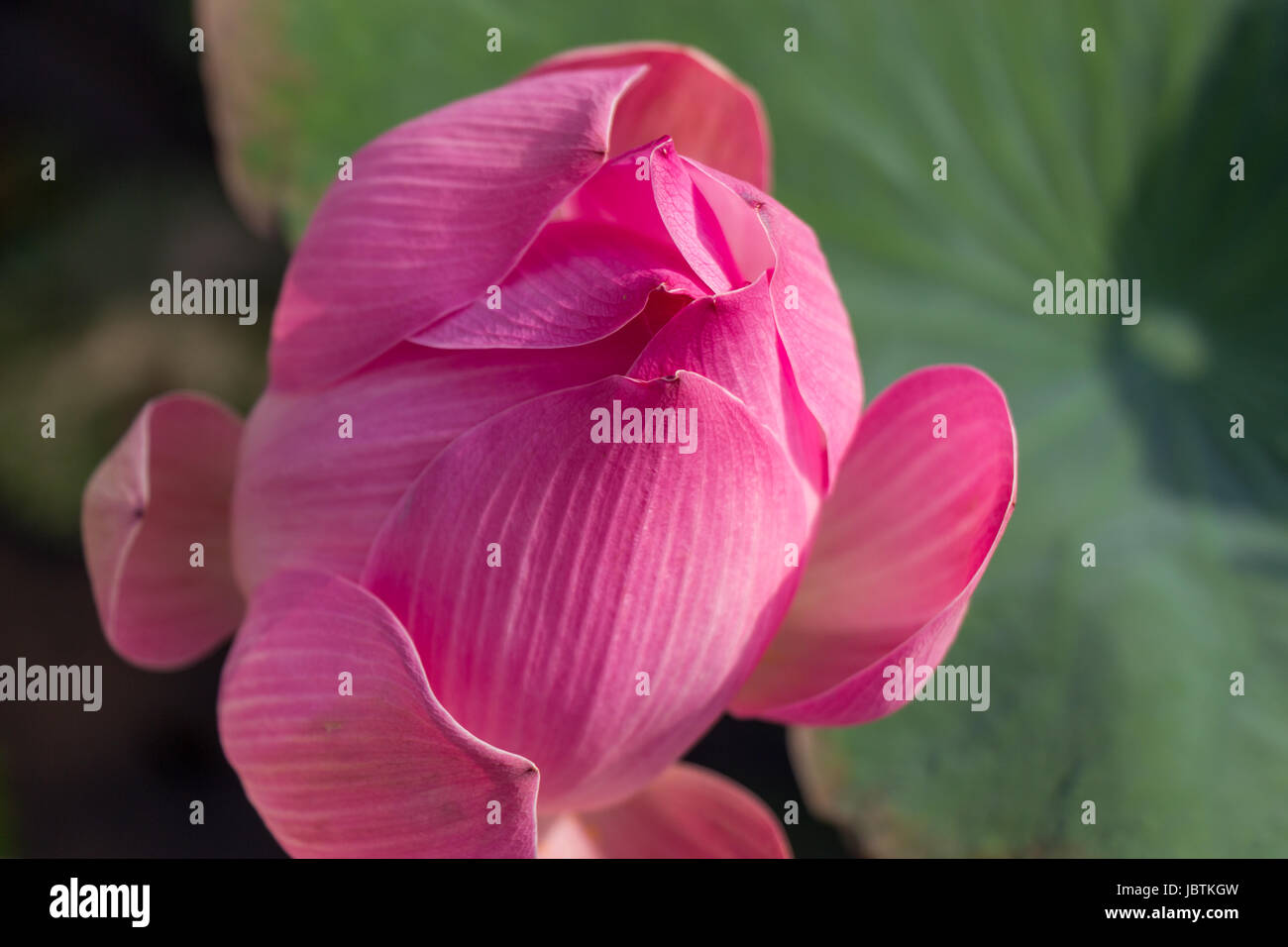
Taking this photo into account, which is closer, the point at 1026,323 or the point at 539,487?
the point at 539,487

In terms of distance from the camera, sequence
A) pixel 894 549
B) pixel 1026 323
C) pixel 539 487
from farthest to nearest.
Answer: pixel 1026 323, pixel 894 549, pixel 539 487

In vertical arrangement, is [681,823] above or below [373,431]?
below

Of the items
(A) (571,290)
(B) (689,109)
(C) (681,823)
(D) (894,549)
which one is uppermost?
(B) (689,109)

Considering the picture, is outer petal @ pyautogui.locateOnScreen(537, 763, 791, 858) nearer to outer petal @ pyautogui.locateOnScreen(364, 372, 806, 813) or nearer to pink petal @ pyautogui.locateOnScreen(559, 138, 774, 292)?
outer petal @ pyautogui.locateOnScreen(364, 372, 806, 813)

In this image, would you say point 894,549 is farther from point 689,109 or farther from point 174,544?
point 174,544

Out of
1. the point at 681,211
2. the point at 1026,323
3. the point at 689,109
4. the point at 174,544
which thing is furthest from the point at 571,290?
the point at 1026,323

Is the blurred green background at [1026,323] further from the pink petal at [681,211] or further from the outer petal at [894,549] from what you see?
the pink petal at [681,211]

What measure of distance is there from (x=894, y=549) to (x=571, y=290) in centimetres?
20

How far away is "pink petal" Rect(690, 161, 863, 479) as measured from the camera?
15.8 inches

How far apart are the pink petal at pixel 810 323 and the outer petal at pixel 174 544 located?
1.00 ft

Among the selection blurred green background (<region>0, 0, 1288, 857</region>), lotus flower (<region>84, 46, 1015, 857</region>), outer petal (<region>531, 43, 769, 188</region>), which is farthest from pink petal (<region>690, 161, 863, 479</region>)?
blurred green background (<region>0, 0, 1288, 857</region>)

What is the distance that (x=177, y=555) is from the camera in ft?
1.83

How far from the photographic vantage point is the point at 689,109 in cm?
53
